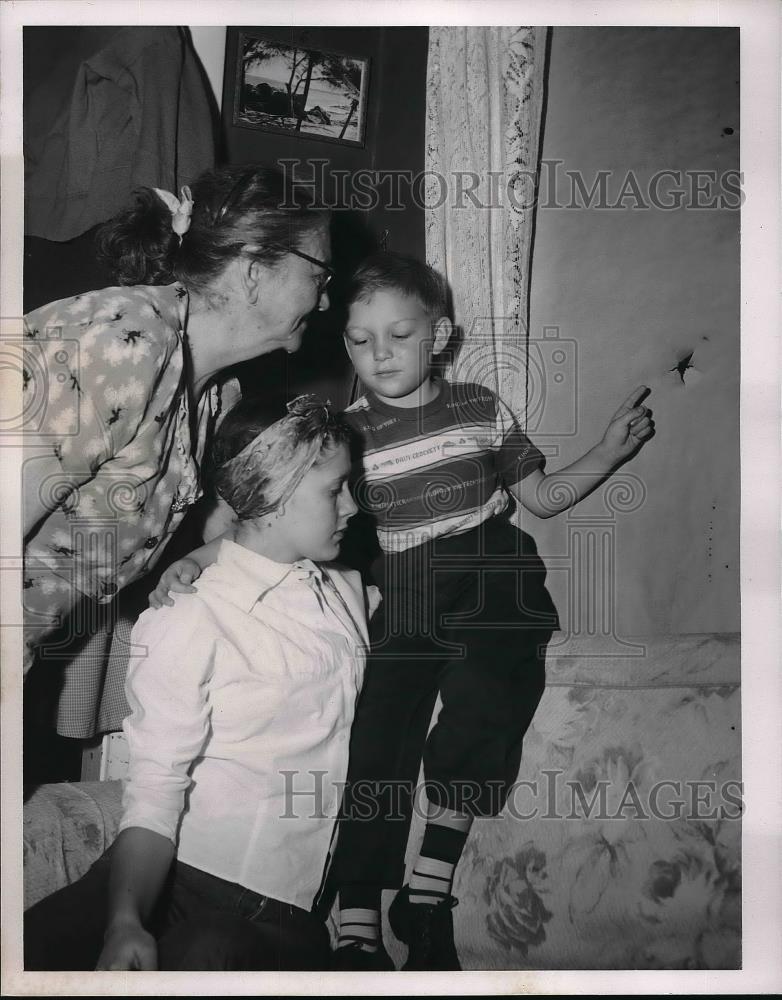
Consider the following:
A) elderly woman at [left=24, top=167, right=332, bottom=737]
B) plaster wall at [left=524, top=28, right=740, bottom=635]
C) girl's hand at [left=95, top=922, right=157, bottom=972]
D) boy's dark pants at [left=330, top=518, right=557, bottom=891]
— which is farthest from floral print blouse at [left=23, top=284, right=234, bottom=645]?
plaster wall at [left=524, top=28, right=740, bottom=635]

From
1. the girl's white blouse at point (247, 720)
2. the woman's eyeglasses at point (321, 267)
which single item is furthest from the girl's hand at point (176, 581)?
the woman's eyeglasses at point (321, 267)

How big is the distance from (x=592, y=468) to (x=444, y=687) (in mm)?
522

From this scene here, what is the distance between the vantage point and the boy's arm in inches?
71.3

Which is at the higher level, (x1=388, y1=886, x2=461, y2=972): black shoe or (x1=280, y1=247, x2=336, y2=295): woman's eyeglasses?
(x1=280, y1=247, x2=336, y2=295): woman's eyeglasses

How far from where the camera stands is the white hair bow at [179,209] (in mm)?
1752

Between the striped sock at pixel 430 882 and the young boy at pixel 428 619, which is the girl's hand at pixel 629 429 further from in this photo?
the striped sock at pixel 430 882

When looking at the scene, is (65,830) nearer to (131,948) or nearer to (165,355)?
(131,948)

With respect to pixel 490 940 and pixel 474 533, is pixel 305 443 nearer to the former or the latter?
pixel 474 533

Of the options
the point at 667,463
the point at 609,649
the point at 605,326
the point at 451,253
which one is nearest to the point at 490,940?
the point at 609,649

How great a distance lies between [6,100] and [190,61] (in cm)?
38

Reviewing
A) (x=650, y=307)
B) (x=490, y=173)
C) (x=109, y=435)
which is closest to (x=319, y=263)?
(x=490, y=173)

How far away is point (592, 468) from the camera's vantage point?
1819 millimetres

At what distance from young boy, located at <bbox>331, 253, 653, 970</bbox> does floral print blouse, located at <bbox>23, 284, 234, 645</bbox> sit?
34 cm

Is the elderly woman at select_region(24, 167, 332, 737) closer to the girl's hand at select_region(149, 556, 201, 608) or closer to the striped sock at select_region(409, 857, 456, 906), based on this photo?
the girl's hand at select_region(149, 556, 201, 608)
